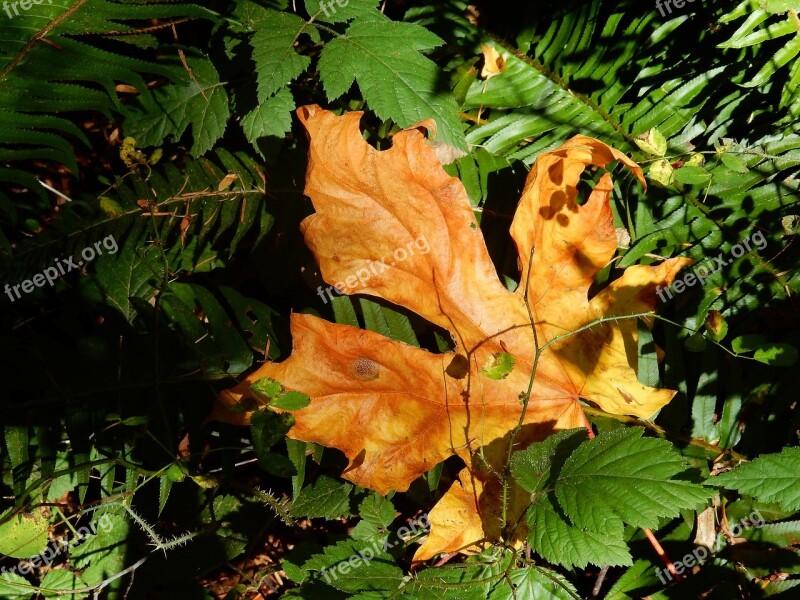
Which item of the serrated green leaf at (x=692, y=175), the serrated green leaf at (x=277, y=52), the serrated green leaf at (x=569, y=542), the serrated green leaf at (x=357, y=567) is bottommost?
the serrated green leaf at (x=357, y=567)

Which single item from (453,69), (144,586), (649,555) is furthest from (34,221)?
(649,555)

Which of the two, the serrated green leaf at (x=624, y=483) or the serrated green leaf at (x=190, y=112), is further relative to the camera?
the serrated green leaf at (x=190, y=112)

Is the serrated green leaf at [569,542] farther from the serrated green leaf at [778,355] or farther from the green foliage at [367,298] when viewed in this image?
the serrated green leaf at [778,355]

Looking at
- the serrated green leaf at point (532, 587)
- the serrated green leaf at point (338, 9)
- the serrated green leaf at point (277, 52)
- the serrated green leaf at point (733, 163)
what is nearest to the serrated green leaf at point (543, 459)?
the serrated green leaf at point (532, 587)

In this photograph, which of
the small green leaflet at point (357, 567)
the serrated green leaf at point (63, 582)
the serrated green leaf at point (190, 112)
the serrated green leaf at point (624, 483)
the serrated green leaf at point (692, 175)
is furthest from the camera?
the serrated green leaf at point (63, 582)

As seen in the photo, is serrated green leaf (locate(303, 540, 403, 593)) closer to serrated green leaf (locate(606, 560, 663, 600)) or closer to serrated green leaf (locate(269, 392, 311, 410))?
serrated green leaf (locate(269, 392, 311, 410))

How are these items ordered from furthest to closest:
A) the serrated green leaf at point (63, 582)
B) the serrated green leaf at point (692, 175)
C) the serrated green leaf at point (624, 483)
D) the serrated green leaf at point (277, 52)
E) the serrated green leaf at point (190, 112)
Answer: the serrated green leaf at point (63, 582)
the serrated green leaf at point (190, 112)
the serrated green leaf at point (692, 175)
the serrated green leaf at point (277, 52)
the serrated green leaf at point (624, 483)

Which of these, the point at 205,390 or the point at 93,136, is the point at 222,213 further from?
the point at 93,136

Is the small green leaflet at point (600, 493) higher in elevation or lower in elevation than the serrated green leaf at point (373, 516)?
higher

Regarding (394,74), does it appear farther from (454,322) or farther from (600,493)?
(600,493)
